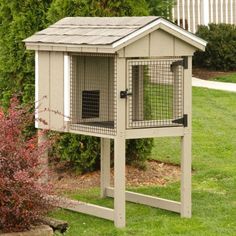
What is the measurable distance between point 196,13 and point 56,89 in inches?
723

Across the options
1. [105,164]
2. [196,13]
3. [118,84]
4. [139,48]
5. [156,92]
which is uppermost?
[196,13]

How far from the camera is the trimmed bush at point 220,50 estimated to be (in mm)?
22891

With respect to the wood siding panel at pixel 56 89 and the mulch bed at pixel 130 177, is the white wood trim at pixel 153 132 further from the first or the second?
the mulch bed at pixel 130 177

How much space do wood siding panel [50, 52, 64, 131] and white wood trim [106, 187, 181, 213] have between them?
1.15 m

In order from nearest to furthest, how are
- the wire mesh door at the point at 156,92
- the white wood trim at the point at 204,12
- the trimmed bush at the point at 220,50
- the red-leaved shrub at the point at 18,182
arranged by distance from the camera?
the red-leaved shrub at the point at 18,182
the wire mesh door at the point at 156,92
the trimmed bush at the point at 220,50
the white wood trim at the point at 204,12

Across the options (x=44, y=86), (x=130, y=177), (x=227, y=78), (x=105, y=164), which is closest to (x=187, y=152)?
(x=105, y=164)

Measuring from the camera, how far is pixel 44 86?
8.28 metres

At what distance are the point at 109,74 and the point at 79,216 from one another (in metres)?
1.41

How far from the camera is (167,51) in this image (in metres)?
7.72

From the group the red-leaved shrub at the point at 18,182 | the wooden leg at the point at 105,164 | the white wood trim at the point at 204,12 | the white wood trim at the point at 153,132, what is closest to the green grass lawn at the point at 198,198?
the wooden leg at the point at 105,164

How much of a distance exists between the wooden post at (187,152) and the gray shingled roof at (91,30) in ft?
2.17

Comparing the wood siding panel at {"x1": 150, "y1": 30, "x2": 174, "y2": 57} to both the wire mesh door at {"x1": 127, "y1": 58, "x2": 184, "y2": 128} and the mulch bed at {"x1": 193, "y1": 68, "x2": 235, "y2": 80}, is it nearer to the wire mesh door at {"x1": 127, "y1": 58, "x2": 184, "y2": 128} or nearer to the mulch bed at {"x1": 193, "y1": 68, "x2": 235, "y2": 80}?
the wire mesh door at {"x1": 127, "y1": 58, "x2": 184, "y2": 128}

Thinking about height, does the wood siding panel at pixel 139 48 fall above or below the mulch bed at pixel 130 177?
above

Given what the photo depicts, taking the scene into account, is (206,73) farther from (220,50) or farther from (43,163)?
(43,163)
